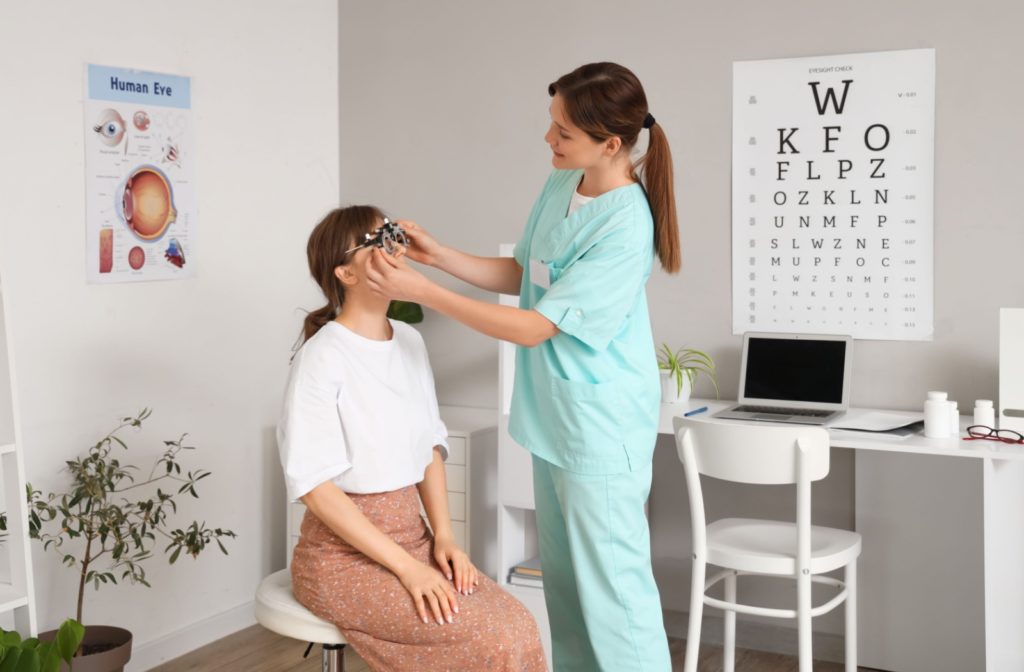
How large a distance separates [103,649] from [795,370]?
5.83 ft

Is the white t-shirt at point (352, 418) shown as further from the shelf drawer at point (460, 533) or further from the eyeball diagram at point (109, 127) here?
the eyeball diagram at point (109, 127)

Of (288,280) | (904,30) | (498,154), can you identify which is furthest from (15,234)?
(904,30)

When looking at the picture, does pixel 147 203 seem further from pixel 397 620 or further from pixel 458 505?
pixel 397 620

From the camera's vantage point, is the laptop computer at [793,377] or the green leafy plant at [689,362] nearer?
the laptop computer at [793,377]

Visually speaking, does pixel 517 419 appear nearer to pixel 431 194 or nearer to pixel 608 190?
pixel 608 190

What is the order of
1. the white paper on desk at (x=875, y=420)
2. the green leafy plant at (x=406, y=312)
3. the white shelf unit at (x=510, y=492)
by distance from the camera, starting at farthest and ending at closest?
the green leafy plant at (x=406, y=312) < the white shelf unit at (x=510, y=492) < the white paper on desk at (x=875, y=420)

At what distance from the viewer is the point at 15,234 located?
2.49 m

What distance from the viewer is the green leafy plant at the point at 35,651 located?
1.75 metres

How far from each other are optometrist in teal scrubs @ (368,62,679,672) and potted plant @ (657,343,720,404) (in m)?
0.87

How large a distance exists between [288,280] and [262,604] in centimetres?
158

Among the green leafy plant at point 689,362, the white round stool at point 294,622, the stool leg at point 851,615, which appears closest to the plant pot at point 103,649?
the white round stool at point 294,622

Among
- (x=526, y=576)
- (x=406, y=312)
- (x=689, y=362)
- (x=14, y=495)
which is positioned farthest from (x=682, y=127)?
(x=14, y=495)

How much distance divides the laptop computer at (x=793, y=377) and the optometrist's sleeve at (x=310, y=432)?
1.17 m

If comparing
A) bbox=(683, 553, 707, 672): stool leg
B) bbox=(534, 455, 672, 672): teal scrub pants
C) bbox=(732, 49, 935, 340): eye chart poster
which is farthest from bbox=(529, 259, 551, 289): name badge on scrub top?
bbox=(732, 49, 935, 340): eye chart poster
